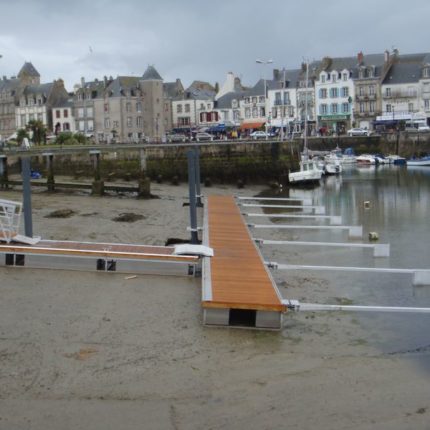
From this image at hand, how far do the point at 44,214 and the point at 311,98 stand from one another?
63919 millimetres

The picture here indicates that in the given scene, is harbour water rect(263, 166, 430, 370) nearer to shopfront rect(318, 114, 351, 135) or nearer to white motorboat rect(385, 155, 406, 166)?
white motorboat rect(385, 155, 406, 166)

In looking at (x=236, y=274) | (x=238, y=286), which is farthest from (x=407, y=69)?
(x=238, y=286)

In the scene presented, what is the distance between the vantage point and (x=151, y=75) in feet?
268

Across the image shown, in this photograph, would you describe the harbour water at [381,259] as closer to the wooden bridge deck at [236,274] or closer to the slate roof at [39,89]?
the wooden bridge deck at [236,274]

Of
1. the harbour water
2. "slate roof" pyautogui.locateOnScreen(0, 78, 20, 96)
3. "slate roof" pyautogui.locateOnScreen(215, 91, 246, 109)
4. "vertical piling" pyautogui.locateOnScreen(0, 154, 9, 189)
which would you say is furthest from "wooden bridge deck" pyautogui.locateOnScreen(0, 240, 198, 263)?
"slate roof" pyautogui.locateOnScreen(0, 78, 20, 96)

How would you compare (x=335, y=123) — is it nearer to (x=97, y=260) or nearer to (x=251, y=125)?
(x=251, y=125)

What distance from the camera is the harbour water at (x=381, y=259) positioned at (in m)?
9.02

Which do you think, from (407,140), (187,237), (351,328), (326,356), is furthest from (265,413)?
(407,140)

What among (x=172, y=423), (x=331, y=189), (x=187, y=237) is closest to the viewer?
(x=172, y=423)

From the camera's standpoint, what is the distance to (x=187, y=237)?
17.0 m

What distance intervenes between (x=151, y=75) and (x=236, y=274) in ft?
243

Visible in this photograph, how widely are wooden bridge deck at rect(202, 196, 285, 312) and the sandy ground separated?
1.29 feet

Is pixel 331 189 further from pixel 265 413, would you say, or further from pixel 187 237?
pixel 265 413

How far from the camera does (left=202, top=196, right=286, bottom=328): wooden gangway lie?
28.5ft
